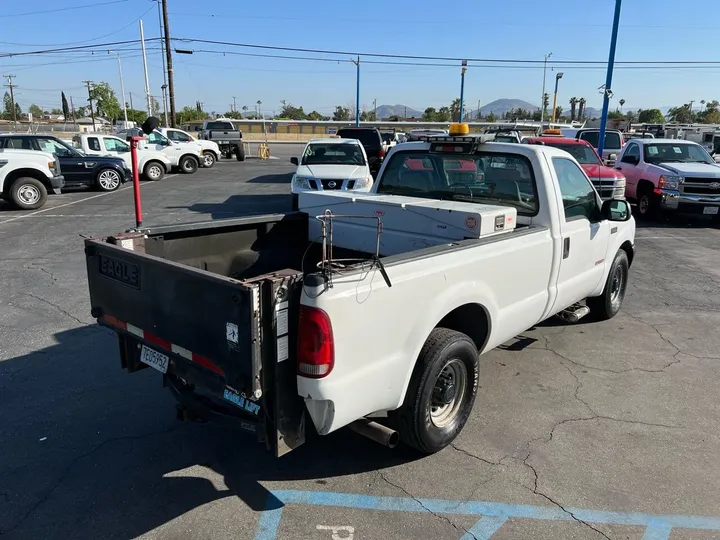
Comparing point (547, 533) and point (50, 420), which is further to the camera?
point (50, 420)

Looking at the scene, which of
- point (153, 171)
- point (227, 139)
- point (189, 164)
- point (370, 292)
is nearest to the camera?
point (370, 292)

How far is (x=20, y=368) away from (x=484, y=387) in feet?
13.2

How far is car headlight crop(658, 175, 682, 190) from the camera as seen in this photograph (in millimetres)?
12485

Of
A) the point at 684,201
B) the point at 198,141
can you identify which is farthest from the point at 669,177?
the point at 198,141

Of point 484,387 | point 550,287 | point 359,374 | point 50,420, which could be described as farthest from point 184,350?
point 550,287

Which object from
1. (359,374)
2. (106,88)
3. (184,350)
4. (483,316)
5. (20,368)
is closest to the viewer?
(359,374)

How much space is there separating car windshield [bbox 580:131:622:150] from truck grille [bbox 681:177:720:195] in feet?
31.5

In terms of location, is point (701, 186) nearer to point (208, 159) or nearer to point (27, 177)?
point (27, 177)

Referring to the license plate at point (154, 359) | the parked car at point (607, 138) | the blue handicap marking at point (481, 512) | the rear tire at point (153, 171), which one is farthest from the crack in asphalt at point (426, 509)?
the parked car at point (607, 138)

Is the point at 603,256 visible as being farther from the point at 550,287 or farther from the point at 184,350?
the point at 184,350

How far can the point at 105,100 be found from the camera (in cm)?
9044

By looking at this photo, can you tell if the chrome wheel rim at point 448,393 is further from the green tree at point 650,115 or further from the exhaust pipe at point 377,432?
the green tree at point 650,115

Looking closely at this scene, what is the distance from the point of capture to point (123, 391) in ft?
14.4

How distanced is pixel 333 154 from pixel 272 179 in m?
9.50
